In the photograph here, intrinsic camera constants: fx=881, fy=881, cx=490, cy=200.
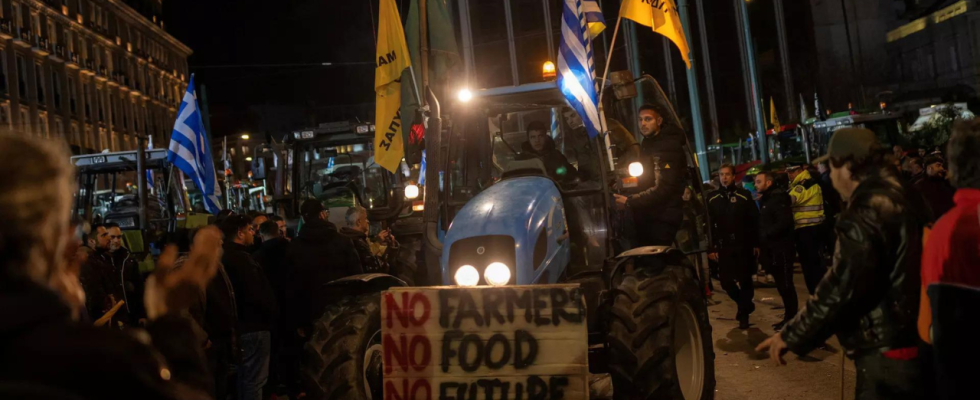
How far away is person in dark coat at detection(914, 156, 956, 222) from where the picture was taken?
9.29m

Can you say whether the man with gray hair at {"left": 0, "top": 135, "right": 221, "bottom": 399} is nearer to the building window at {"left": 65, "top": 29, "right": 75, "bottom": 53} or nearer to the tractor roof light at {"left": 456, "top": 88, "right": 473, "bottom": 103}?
the tractor roof light at {"left": 456, "top": 88, "right": 473, "bottom": 103}

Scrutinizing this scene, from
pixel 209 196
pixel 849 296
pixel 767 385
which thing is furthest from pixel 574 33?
pixel 209 196

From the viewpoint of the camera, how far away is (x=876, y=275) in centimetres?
362

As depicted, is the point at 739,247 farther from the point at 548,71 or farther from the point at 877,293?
the point at 877,293

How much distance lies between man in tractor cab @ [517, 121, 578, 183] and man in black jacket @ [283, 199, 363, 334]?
1.86 metres

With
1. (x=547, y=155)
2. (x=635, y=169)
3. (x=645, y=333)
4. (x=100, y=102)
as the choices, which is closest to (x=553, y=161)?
(x=547, y=155)

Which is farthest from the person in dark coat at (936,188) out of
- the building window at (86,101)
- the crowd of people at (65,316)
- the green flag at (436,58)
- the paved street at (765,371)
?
the building window at (86,101)

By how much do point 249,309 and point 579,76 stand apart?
327 cm

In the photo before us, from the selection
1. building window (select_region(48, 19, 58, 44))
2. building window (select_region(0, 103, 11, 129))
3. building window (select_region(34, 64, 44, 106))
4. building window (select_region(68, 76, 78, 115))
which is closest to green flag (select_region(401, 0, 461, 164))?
building window (select_region(0, 103, 11, 129))

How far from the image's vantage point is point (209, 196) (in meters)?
14.3

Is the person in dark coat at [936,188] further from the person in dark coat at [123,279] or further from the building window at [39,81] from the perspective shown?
the building window at [39,81]

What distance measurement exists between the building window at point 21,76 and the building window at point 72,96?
7.12m

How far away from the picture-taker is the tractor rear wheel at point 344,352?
5.69m

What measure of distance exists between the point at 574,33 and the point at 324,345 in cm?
406
